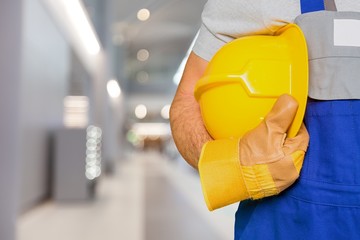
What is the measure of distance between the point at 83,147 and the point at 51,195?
934 millimetres

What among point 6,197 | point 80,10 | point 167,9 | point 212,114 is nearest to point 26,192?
point 6,197

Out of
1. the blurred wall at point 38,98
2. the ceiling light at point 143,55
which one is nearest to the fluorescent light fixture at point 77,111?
the ceiling light at point 143,55

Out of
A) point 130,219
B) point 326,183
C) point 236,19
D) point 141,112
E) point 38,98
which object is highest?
point 236,19

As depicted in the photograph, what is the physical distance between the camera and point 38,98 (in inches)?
233

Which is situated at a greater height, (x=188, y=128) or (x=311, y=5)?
(x=311, y=5)

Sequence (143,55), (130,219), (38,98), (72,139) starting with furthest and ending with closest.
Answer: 1. (143,55)
2. (72,139)
3. (38,98)
4. (130,219)

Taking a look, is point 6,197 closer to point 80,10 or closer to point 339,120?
point 339,120

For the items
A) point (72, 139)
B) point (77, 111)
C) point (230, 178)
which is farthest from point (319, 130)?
point (77, 111)

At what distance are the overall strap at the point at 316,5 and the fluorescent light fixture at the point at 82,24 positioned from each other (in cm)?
614

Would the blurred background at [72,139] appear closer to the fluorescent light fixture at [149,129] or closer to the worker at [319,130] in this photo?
the worker at [319,130]

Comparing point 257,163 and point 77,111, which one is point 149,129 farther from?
point 257,163

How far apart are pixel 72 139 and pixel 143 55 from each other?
409 inches

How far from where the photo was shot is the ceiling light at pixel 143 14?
9.01 meters

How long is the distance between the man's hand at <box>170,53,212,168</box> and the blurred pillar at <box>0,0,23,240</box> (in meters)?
2.28
